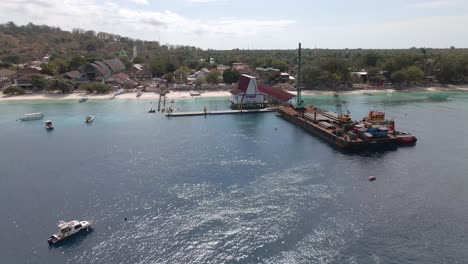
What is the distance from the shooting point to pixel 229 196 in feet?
134

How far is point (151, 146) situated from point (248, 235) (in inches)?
1273

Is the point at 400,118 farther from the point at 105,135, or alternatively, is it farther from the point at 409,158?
the point at 105,135

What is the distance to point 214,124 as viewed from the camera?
7725cm

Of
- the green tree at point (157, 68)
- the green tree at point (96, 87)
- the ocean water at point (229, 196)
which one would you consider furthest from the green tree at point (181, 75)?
the ocean water at point (229, 196)

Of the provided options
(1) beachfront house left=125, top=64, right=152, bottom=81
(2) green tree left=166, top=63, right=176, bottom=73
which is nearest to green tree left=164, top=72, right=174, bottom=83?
(2) green tree left=166, top=63, right=176, bottom=73

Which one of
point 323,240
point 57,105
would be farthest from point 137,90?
point 323,240

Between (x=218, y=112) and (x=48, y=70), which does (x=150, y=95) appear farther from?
(x=48, y=70)

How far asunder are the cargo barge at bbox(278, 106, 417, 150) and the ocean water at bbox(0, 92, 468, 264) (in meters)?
2.69

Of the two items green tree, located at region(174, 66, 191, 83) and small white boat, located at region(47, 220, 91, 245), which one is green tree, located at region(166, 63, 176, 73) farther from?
small white boat, located at region(47, 220, 91, 245)

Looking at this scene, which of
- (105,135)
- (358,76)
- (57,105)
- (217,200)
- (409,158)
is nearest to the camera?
(217,200)

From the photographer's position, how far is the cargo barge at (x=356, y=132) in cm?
5959

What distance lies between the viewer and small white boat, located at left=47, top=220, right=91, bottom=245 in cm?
3256

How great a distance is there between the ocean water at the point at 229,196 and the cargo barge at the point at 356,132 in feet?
8.81

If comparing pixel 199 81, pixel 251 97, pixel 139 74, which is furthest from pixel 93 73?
pixel 251 97
